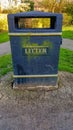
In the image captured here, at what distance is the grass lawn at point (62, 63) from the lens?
6.23 m

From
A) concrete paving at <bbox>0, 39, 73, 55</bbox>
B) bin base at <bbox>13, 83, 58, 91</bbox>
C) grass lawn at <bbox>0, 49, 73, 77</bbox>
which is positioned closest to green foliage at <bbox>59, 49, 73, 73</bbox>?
grass lawn at <bbox>0, 49, 73, 77</bbox>

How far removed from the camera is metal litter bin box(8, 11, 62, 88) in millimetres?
4473

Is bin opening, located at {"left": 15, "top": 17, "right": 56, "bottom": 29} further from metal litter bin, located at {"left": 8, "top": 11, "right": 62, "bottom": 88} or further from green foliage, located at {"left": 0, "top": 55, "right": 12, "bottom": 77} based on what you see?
green foliage, located at {"left": 0, "top": 55, "right": 12, "bottom": 77}

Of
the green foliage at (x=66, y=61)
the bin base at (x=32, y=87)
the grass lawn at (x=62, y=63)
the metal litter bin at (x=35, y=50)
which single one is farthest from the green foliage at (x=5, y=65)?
the green foliage at (x=66, y=61)

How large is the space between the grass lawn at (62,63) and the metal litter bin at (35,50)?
1.26 m

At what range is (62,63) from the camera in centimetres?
699

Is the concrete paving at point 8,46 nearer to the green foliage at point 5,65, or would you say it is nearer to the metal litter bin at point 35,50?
the green foliage at point 5,65

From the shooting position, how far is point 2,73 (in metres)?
5.98

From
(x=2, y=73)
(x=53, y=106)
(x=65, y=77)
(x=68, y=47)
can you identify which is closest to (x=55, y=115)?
(x=53, y=106)

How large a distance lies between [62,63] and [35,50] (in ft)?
8.13

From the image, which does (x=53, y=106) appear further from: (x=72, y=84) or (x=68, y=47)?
(x=68, y=47)

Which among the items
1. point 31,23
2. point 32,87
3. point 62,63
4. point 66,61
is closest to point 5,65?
point 62,63

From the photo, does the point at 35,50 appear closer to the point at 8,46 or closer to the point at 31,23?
the point at 8,46

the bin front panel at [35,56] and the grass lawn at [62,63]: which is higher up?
the bin front panel at [35,56]
